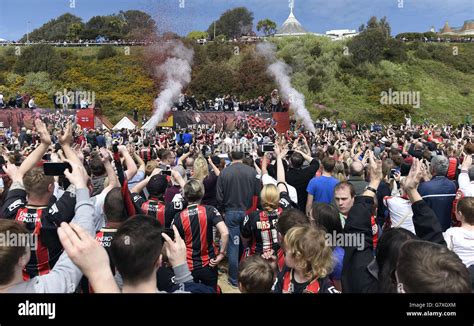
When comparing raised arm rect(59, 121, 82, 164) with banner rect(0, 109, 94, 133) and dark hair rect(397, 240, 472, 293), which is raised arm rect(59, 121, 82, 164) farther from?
banner rect(0, 109, 94, 133)

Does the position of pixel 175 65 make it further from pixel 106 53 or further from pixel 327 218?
pixel 327 218

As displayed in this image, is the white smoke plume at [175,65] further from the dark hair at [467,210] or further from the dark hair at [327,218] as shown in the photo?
the dark hair at [467,210]

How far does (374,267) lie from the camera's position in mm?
2574

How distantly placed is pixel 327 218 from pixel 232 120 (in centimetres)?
2425

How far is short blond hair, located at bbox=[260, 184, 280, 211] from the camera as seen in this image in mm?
4383

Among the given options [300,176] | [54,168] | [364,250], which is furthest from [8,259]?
[300,176]

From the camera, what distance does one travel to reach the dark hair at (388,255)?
2.35 metres

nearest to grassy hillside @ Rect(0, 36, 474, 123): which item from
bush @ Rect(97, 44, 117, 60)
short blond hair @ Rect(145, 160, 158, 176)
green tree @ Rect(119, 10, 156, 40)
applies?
bush @ Rect(97, 44, 117, 60)

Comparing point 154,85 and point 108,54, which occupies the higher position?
point 108,54

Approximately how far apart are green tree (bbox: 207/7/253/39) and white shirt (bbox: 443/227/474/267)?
188 feet

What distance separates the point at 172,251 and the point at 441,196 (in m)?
3.72
